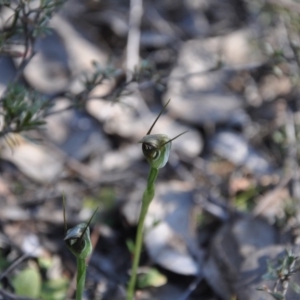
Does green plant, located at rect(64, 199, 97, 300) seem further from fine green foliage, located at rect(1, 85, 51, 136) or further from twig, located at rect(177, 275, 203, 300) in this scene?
twig, located at rect(177, 275, 203, 300)

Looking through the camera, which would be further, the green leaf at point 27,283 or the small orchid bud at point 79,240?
the green leaf at point 27,283

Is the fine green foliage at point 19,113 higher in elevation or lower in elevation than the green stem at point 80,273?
higher

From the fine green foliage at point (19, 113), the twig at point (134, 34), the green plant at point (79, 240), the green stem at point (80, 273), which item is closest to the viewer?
the green plant at point (79, 240)

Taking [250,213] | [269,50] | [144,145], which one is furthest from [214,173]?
[144,145]

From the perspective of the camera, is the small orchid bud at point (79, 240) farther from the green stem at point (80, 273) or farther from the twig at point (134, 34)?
the twig at point (134, 34)

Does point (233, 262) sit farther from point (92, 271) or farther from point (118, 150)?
point (118, 150)

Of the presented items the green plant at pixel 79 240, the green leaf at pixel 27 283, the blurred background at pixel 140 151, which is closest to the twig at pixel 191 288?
the blurred background at pixel 140 151

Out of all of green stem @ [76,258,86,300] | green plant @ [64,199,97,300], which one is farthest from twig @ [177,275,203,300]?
green plant @ [64,199,97,300]
